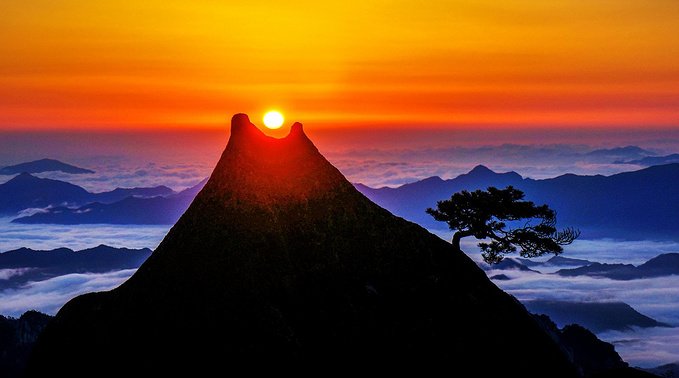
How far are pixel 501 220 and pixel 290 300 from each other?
28883mm

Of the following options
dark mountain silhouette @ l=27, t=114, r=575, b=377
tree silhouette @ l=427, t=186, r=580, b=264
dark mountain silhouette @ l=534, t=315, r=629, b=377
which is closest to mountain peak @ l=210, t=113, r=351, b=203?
dark mountain silhouette @ l=27, t=114, r=575, b=377

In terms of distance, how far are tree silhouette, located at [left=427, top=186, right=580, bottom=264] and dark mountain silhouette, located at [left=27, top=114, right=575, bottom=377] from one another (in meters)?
11.0

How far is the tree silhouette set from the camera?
70812 mm

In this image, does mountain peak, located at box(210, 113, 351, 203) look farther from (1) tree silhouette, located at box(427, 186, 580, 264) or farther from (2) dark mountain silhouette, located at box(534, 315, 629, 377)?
(2) dark mountain silhouette, located at box(534, 315, 629, 377)

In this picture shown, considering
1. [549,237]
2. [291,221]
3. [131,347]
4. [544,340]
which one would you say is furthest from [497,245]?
[131,347]

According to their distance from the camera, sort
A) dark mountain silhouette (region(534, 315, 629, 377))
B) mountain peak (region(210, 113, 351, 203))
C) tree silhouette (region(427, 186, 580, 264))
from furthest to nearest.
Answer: dark mountain silhouette (region(534, 315, 629, 377)) < tree silhouette (region(427, 186, 580, 264)) < mountain peak (region(210, 113, 351, 203))

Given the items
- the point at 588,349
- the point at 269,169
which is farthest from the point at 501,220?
the point at 588,349

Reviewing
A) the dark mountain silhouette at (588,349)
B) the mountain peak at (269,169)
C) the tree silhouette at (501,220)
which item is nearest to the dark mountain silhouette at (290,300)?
the mountain peak at (269,169)

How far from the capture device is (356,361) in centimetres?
5266

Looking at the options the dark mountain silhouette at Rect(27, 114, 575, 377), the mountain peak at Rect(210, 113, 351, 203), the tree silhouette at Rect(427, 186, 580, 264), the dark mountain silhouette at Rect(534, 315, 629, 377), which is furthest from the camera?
the dark mountain silhouette at Rect(534, 315, 629, 377)

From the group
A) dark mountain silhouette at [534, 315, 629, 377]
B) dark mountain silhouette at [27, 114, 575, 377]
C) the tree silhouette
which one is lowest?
dark mountain silhouette at [534, 315, 629, 377]

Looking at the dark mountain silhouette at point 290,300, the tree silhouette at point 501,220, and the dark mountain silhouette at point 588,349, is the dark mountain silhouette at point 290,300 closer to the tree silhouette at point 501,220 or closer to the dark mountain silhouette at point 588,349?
the tree silhouette at point 501,220

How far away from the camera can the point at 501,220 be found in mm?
71812

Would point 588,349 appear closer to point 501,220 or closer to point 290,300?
point 501,220
